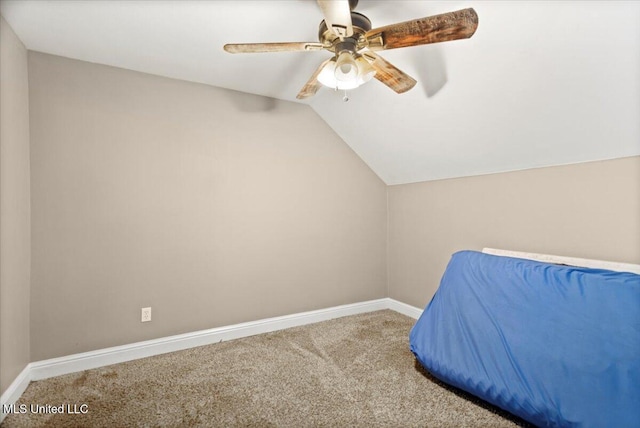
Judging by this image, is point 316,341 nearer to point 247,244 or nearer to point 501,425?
point 247,244

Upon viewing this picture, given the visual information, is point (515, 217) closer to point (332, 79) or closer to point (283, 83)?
point (332, 79)

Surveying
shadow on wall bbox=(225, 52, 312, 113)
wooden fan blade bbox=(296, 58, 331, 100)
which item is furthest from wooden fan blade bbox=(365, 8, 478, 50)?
shadow on wall bbox=(225, 52, 312, 113)

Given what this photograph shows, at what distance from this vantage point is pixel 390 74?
1.72 metres

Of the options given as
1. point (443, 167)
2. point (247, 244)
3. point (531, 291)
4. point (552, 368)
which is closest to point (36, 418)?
point (247, 244)

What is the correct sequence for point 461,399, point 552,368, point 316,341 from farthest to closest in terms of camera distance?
1. point 316,341
2. point 461,399
3. point 552,368

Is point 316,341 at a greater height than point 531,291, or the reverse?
point 531,291

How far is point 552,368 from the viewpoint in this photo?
4.77ft

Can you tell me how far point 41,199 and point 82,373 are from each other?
1199 millimetres

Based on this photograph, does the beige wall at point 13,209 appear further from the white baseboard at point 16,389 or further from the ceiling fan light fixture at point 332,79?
the ceiling fan light fixture at point 332,79

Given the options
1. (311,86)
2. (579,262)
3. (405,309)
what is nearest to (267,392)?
(405,309)

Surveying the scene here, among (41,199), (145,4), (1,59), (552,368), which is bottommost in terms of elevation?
(552,368)

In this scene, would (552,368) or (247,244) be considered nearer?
(552,368)

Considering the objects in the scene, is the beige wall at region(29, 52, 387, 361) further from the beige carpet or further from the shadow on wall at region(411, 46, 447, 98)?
the shadow on wall at region(411, 46, 447, 98)

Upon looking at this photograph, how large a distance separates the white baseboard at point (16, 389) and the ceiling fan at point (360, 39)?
87.0 inches
